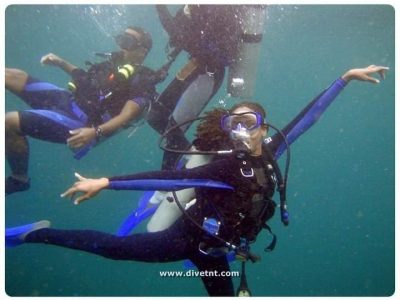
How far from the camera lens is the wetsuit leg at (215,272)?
14.5 ft

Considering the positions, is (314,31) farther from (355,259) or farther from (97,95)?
(355,259)

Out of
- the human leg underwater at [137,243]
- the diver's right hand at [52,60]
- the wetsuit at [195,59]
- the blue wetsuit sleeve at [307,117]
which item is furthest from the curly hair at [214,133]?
the diver's right hand at [52,60]

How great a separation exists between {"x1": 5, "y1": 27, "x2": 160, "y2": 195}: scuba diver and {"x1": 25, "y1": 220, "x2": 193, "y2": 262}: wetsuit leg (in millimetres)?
1546

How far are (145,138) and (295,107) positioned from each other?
1573 centimetres

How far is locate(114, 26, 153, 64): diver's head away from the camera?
581cm

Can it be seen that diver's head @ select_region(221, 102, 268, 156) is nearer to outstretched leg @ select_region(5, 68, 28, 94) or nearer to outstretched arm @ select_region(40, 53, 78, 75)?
outstretched arm @ select_region(40, 53, 78, 75)

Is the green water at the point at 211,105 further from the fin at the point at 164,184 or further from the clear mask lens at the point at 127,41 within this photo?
the fin at the point at 164,184

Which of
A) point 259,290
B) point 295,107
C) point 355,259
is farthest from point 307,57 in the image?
point 355,259

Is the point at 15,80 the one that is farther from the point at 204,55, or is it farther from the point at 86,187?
the point at 86,187

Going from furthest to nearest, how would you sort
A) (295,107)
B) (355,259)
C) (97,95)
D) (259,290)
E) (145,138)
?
(355,259) < (295,107) < (145,138) < (259,290) < (97,95)

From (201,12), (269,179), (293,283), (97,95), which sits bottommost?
(293,283)

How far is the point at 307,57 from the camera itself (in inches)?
892

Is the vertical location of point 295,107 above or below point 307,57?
below

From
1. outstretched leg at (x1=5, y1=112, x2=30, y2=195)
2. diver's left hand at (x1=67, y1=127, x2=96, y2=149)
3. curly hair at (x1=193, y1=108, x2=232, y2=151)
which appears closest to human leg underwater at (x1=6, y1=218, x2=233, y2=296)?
curly hair at (x1=193, y1=108, x2=232, y2=151)
